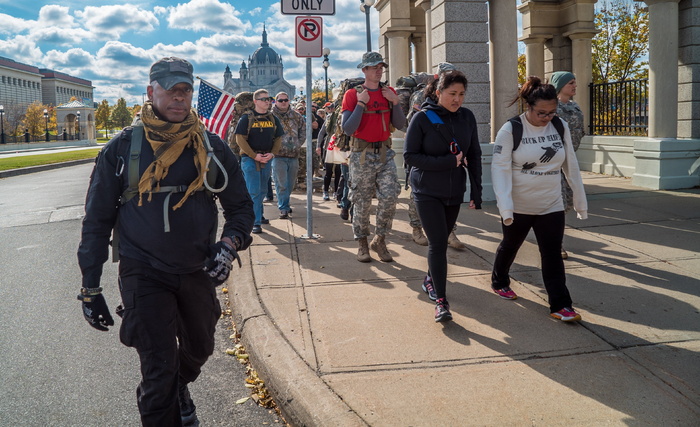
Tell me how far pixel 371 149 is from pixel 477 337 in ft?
8.88

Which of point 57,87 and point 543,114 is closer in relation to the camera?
point 543,114

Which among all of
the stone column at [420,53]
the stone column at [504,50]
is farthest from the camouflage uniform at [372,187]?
the stone column at [420,53]

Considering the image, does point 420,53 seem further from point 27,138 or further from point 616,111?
point 27,138

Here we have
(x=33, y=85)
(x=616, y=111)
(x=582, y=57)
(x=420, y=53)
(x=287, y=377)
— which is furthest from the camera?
Result: (x=33, y=85)

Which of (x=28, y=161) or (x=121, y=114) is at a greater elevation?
(x=121, y=114)

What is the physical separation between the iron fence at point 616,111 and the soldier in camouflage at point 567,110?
776cm

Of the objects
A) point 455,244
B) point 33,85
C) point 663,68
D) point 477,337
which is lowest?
point 477,337

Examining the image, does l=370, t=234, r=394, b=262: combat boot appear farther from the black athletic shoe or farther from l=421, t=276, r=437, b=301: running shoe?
the black athletic shoe

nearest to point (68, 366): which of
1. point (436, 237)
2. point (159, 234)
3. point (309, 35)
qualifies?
point (159, 234)

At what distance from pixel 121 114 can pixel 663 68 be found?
13087 centimetres

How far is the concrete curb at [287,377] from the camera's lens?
10.6 ft

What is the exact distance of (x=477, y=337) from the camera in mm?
4316

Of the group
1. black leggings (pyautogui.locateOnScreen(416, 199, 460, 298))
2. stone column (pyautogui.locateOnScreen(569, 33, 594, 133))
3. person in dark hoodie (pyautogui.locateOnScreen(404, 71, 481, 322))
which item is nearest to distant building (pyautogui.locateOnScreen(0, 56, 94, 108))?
stone column (pyautogui.locateOnScreen(569, 33, 594, 133))

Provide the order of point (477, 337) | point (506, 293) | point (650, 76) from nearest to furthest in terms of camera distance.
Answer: point (477, 337) → point (506, 293) → point (650, 76)
